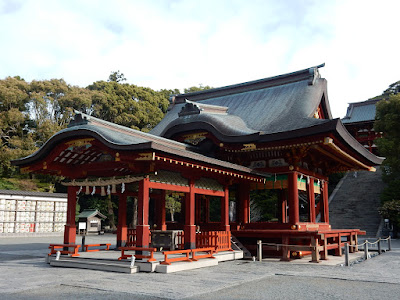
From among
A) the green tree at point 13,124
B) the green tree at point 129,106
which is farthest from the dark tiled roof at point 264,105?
the green tree at point 13,124

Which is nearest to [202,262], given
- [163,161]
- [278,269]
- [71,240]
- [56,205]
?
[278,269]

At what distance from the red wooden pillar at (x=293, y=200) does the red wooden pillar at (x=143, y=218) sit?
577 centimetres

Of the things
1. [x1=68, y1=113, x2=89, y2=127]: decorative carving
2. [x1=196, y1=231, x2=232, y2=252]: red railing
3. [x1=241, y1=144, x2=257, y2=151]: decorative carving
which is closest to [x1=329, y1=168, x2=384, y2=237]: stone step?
[x1=241, y1=144, x2=257, y2=151]: decorative carving

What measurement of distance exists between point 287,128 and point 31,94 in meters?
28.6

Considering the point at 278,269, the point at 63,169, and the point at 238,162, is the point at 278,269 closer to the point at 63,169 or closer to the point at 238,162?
the point at 238,162

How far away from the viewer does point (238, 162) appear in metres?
15.3

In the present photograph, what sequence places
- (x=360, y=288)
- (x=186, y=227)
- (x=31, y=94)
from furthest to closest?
1. (x=31, y=94)
2. (x=186, y=227)
3. (x=360, y=288)

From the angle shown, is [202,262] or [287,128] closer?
[202,262]

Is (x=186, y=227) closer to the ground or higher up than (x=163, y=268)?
higher up

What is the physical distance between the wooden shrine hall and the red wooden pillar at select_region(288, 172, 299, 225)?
4 cm

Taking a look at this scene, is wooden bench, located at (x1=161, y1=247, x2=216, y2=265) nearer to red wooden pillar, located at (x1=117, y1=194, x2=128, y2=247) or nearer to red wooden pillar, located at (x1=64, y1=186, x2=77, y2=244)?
red wooden pillar, located at (x1=117, y1=194, x2=128, y2=247)

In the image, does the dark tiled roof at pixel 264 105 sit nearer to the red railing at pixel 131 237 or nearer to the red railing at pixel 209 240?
the red railing at pixel 209 240

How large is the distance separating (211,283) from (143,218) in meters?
2.95

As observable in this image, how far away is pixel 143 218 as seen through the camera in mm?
10164
